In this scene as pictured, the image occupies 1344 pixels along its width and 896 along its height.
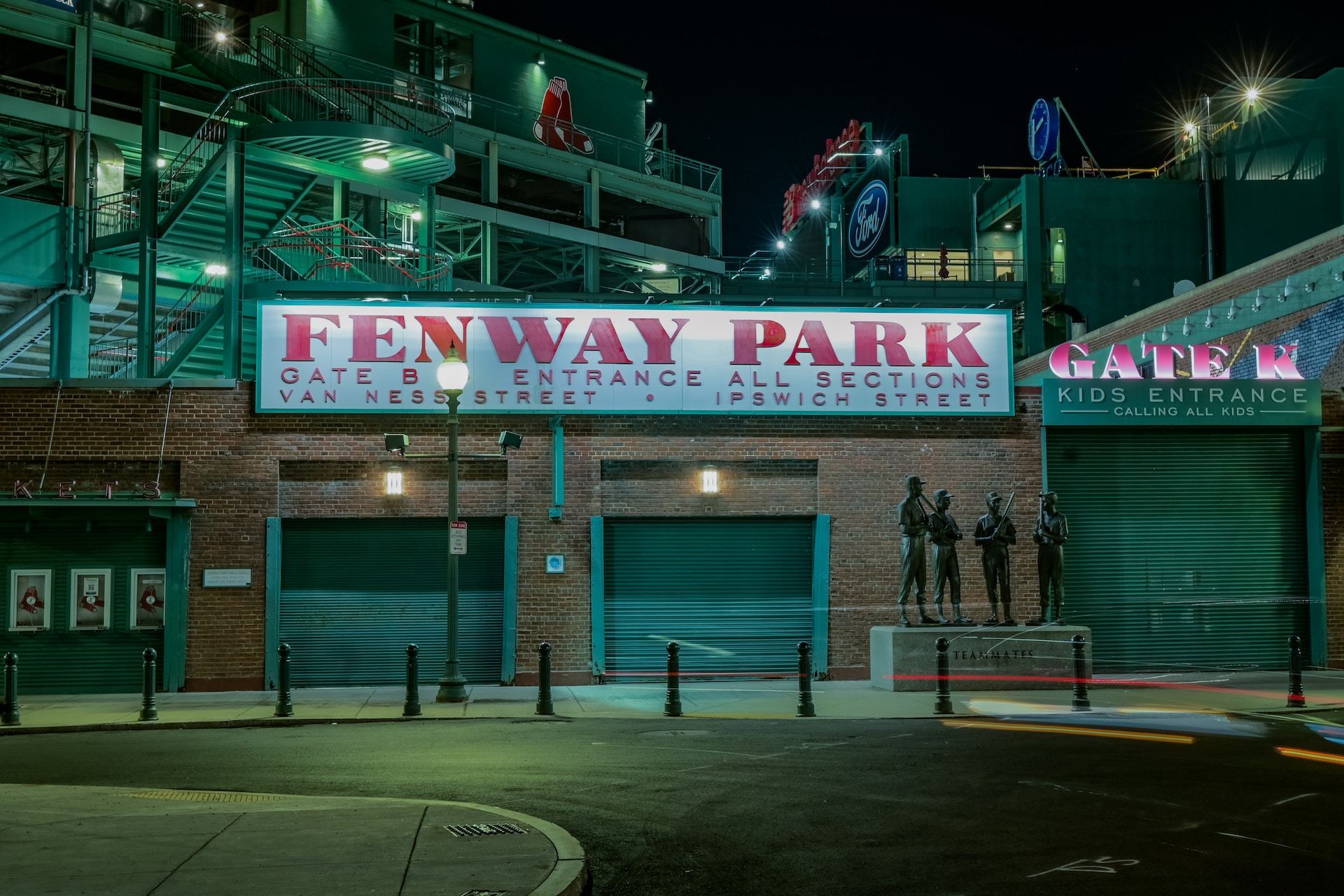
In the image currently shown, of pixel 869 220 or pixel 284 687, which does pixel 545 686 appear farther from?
pixel 869 220

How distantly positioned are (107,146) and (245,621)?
70.8 feet

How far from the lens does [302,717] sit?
16.0 metres

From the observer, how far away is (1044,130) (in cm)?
5078

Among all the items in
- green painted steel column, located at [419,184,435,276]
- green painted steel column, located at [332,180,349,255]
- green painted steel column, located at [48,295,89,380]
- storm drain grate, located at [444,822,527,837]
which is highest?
green painted steel column, located at [332,180,349,255]

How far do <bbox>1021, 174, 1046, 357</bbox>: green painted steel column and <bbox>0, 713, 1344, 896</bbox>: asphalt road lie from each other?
120ft

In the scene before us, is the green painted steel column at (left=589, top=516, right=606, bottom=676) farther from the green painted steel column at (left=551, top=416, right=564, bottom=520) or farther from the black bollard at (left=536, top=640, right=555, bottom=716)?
the black bollard at (left=536, top=640, right=555, bottom=716)

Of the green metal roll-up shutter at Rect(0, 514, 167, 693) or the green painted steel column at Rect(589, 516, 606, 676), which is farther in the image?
the green painted steel column at Rect(589, 516, 606, 676)

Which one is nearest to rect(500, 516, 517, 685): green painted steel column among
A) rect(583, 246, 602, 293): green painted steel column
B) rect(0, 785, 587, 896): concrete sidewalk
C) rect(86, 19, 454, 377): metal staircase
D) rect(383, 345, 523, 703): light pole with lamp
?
rect(383, 345, 523, 703): light pole with lamp

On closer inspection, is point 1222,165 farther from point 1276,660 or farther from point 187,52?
point 187,52

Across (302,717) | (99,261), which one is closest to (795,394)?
(302,717)

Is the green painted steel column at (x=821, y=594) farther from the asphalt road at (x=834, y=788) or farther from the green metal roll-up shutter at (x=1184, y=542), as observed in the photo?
the asphalt road at (x=834, y=788)

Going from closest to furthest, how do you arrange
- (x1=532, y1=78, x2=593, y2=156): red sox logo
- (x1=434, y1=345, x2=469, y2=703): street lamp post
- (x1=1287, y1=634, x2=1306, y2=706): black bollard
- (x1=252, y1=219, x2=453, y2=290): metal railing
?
1. (x1=1287, y1=634, x2=1306, y2=706): black bollard
2. (x1=434, y1=345, x2=469, y2=703): street lamp post
3. (x1=252, y1=219, x2=453, y2=290): metal railing
4. (x1=532, y1=78, x2=593, y2=156): red sox logo

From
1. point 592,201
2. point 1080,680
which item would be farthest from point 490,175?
point 1080,680

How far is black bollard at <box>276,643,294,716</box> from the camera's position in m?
16.1
